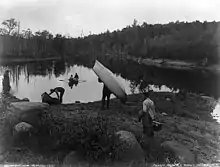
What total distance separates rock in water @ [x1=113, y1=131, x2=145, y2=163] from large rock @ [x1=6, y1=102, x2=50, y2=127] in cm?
128

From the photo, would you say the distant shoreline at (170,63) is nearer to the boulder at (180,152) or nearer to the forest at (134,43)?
the forest at (134,43)

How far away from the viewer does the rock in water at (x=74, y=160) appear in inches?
106

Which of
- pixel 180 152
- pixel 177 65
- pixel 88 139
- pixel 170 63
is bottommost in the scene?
pixel 180 152

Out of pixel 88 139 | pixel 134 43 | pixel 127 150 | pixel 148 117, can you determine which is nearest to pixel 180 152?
pixel 148 117

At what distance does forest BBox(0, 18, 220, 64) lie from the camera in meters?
25.3

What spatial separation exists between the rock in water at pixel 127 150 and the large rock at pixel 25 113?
128 centimetres

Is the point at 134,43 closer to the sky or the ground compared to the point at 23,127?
closer to the sky

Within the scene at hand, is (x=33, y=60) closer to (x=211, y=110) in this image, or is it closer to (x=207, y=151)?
(x=211, y=110)

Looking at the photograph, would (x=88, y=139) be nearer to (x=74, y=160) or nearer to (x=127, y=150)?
(x=74, y=160)

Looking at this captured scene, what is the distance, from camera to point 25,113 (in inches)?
144

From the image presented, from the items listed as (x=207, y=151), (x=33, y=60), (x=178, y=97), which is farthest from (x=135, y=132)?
(x=33, y=60)

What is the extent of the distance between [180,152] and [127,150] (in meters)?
0.79

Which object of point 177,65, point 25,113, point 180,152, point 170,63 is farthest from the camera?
point 170,63

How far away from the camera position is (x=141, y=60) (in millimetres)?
40562
